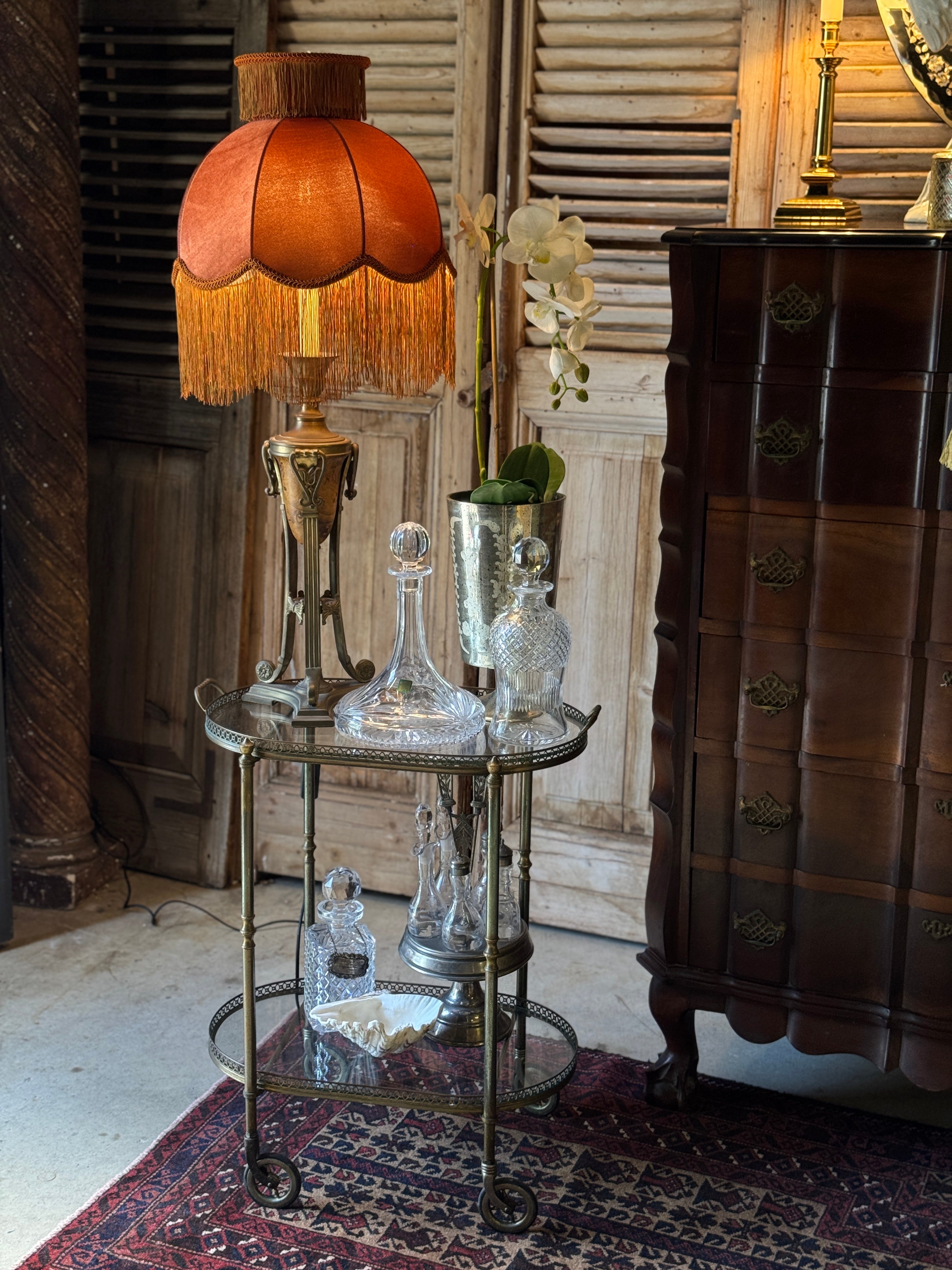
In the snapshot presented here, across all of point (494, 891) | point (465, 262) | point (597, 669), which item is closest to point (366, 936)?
point (494, 891)

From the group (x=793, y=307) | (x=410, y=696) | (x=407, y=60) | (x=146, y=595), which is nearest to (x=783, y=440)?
(x=793, y=307)

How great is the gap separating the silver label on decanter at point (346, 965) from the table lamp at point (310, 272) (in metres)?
0.40

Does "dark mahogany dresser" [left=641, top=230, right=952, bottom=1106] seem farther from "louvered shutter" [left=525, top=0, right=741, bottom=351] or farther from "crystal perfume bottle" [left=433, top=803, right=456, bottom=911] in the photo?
"louvered shutter" [left=525, top=0, right=741, bottom=351]

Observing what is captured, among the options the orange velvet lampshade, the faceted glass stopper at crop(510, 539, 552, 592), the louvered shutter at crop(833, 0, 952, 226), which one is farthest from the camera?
the louvered shutter at crop(833, 0, 952, 226)

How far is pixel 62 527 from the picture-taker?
2996 mm

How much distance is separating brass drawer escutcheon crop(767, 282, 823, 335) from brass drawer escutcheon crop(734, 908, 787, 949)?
88 cm

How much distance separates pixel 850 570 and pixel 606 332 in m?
0.90

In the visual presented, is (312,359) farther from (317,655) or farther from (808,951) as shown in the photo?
(808,951)

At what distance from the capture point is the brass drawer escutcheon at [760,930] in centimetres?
229

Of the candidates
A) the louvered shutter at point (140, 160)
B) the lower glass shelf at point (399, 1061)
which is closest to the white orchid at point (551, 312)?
the lower glass shelf at point (399, 1061)

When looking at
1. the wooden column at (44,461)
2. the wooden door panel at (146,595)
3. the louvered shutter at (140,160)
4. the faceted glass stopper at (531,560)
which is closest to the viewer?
the faceted glass stopper at (531,560)

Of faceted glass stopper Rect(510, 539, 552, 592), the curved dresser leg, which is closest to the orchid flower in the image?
faceted glass stopper Rect(510, 539, 552, 592)

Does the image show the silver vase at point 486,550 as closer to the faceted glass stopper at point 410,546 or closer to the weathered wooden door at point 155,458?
the faceted glass stopper at point 410,546

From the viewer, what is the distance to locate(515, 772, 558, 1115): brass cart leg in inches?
90.4
